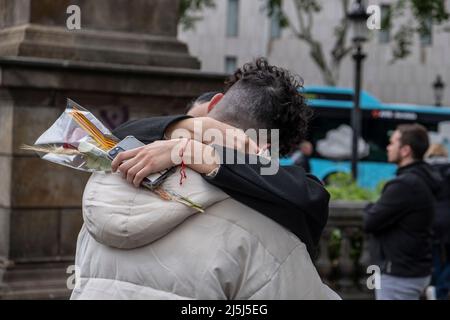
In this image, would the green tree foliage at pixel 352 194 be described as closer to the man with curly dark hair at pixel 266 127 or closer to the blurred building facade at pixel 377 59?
the man with curly dark hair at pixel 266 127

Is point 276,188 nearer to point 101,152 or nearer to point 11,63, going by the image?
point 101,152

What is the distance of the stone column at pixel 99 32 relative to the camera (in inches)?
278

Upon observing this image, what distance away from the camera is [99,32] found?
24.0 feet

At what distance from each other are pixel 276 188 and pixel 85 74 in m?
4.80

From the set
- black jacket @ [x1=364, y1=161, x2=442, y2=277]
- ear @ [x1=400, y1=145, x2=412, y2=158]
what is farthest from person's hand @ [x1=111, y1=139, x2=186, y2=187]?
ear @ [x1=400, y1=145, x2=412, y2=158]

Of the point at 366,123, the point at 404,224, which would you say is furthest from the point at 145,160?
the point at 366,123

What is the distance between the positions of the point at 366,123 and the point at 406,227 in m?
21.4

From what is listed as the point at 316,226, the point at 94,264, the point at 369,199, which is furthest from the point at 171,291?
the point at 369,199

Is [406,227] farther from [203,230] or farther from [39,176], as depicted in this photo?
[203,230]

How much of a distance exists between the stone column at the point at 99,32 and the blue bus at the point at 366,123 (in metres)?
18.7

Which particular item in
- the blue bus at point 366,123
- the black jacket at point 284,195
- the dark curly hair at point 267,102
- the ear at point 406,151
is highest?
the dark curly hair at point 267,102

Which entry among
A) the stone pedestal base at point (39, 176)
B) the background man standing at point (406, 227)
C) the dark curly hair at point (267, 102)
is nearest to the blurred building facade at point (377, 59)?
the stone pedestal base at point (39, 176)

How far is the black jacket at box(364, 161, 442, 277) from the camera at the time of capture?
6.26 metres

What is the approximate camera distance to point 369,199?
962 centimetres
